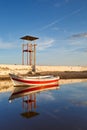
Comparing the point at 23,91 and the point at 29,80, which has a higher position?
the point at 29,80

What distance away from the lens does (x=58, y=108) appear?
1581 cm

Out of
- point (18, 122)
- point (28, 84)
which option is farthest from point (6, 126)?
point (28, 84)

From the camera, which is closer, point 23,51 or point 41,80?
point 41,80

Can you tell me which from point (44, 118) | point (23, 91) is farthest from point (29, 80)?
point (44, 118)

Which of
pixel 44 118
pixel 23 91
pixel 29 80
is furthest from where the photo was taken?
pixel 29 80

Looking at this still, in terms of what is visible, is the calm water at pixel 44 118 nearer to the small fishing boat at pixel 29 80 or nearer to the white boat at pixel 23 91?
the white boat at pixel 23 91

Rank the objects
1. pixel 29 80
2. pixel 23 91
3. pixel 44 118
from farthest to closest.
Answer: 1. pixel 29 80
2. pixel 23 91
3. pixel 44 118

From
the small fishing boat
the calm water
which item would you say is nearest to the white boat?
the small fishing boat

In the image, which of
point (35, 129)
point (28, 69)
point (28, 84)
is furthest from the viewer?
point (28, 69)

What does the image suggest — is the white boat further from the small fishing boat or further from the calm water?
the calm water

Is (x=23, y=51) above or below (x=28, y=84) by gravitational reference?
above

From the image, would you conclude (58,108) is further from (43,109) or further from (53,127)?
(53,127)

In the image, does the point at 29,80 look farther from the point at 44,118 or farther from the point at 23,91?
the point at 44,118

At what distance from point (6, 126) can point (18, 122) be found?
92cm
